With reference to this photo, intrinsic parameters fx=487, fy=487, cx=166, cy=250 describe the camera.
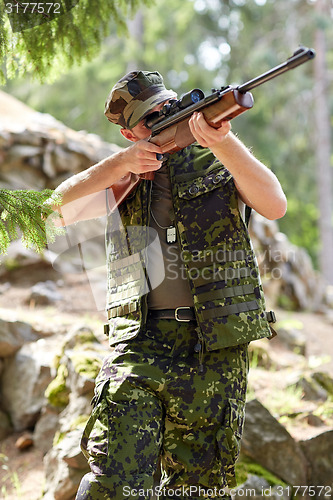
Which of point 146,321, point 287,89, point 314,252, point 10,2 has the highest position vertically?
point 287,89

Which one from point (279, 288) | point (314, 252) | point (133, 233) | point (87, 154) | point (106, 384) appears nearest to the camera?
point (106, 384)

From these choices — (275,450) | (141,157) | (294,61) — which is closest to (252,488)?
(275,450)

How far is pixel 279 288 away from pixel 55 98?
36.8ft

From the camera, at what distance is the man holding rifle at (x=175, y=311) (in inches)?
88.8

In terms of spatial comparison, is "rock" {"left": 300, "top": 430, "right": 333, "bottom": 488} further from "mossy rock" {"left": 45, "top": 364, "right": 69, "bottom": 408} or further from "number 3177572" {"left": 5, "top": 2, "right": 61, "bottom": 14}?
"number 3177572" {"left": 5, "top": 2, "right": 61, "bottom": 14}

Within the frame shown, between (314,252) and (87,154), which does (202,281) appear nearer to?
(87,154)

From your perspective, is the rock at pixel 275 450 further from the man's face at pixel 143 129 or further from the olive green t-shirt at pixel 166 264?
the man's face at pixel 143 129

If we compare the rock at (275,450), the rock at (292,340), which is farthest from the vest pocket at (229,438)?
the rock at (292,340)

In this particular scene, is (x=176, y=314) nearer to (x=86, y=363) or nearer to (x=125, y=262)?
(x=125, y=262)

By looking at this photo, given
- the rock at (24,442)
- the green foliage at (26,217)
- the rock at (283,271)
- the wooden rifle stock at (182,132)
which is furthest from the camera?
the rock at (283,271)

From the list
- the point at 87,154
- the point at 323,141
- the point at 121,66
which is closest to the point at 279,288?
the point at 87,154

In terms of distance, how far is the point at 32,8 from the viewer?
2902 millimetres

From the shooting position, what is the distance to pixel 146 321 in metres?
2.52

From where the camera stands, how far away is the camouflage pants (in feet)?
7.34
